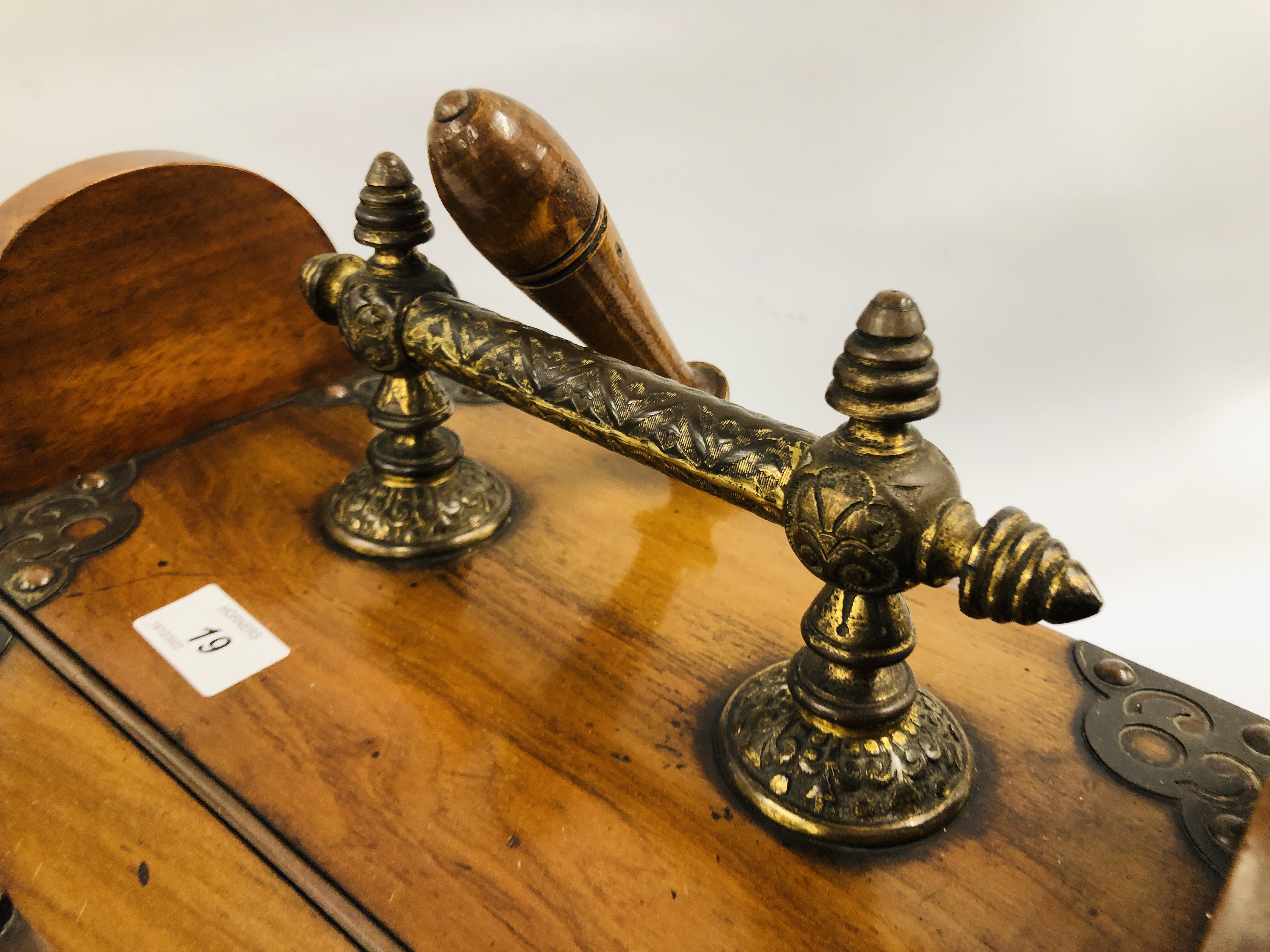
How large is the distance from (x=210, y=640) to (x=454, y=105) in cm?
52

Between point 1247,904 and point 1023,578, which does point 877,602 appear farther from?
point 1247,904

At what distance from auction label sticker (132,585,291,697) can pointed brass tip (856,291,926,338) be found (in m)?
0.61

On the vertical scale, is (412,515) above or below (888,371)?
below

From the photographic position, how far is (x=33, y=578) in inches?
38.6

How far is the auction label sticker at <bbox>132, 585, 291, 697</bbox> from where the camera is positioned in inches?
35.1

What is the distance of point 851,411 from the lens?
0.63 meters

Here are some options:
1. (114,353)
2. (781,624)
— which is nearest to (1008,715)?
(781,624)

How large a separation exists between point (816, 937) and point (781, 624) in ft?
1.11

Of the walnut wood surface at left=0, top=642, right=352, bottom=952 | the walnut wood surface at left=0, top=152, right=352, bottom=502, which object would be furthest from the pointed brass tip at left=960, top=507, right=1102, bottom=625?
the walnut wood surface at left=0, top=152, right=352, bottom=502

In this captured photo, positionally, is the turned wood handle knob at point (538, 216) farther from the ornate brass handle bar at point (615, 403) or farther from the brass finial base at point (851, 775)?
the brass finial base at point (851, 775)

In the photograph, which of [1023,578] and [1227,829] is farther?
[1227,829]

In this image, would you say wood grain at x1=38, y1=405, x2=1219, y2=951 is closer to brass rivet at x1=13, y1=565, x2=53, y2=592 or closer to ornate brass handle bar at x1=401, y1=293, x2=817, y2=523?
brass rivet at x1=13, y1=565, x2=53, y2=592

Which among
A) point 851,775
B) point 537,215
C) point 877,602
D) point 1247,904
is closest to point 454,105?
point 537,215

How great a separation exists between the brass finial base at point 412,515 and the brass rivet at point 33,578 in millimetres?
262
